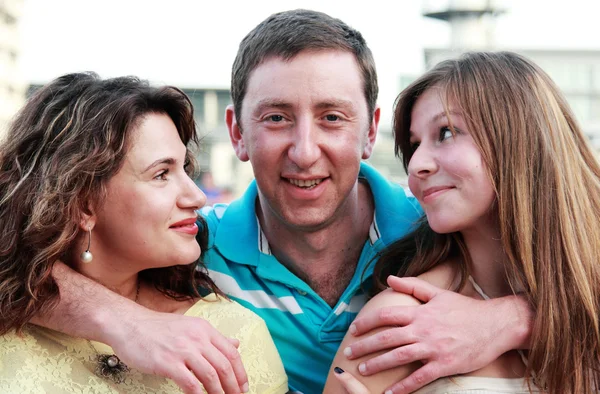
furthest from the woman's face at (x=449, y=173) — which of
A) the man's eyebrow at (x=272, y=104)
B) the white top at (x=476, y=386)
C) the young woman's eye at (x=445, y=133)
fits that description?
the man's eyebrow at (x=272, y=104)

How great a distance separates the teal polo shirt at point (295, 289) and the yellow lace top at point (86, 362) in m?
0.25

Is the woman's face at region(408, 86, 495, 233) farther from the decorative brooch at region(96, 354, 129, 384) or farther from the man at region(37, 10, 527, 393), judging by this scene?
the decorative brooch at region(96, 354, 129, 384)

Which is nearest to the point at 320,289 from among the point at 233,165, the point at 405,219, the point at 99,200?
the point at 405,219

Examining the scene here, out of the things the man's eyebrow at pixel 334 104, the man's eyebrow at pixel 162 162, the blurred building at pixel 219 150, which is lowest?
the blurred building at pixel 219 150

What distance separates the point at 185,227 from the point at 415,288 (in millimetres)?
642

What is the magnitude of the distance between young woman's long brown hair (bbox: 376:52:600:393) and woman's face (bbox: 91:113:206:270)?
29.5 inches

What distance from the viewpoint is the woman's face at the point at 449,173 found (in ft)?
6.65

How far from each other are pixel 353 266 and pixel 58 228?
38.6 inches

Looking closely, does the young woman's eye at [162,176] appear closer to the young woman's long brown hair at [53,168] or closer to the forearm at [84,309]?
the young woman's long brown hair at [53,168]

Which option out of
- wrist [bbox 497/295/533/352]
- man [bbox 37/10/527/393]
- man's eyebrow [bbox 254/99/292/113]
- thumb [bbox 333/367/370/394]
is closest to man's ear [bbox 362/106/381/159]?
man [bbox 37/10/527/393]

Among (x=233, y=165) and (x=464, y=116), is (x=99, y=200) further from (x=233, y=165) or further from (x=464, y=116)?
(x=233, y=165)

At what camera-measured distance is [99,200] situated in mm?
2123

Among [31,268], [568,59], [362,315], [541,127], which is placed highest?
[541,127]

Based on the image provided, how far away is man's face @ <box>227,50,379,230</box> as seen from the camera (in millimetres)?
2475
